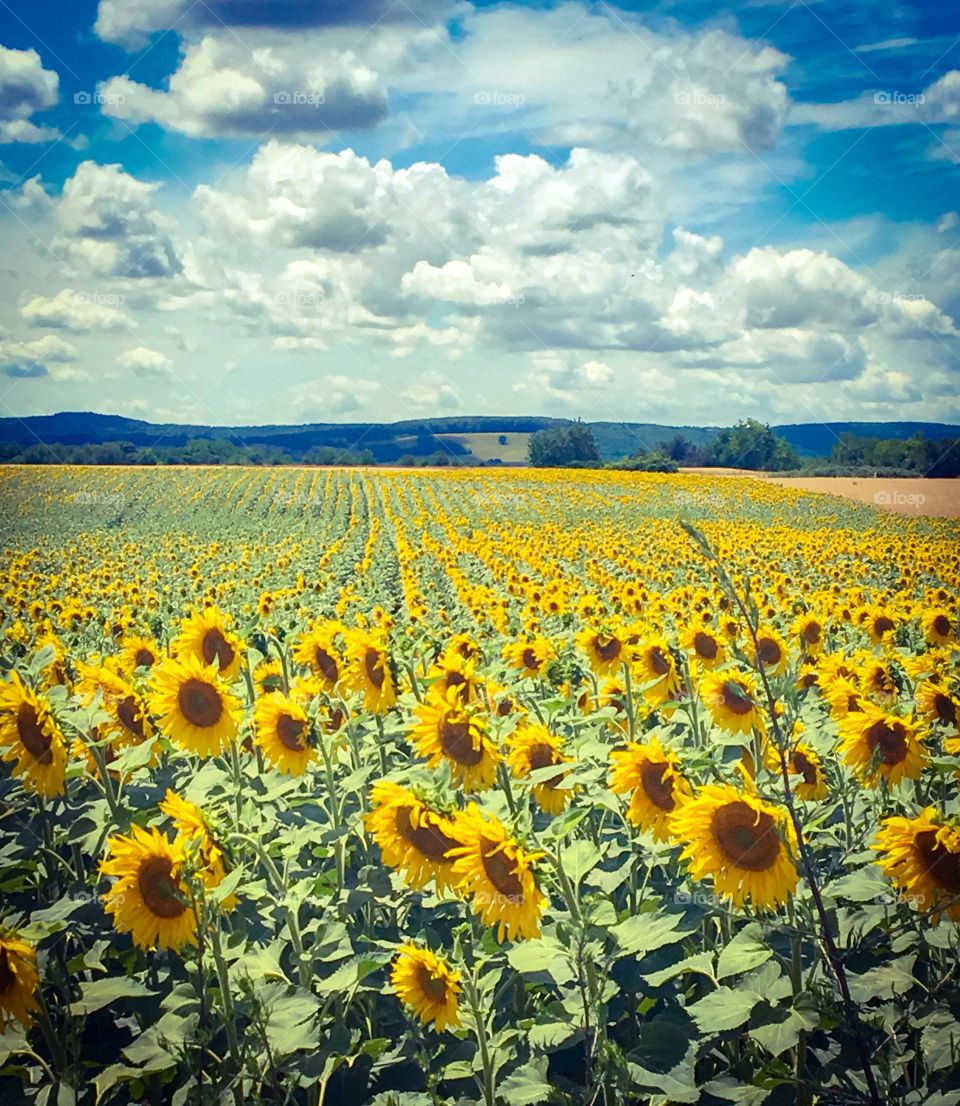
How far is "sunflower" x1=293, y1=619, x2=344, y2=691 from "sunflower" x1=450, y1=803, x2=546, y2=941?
2172 millimetres

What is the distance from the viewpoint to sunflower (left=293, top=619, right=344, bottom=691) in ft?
15.1

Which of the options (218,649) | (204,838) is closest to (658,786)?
(204,838)

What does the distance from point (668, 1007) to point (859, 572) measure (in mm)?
12542

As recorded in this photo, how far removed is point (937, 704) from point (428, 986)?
8.92 ft

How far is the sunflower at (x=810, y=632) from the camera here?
6.64 metres

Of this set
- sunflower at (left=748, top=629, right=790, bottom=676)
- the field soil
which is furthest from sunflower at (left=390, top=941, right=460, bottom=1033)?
the field soil

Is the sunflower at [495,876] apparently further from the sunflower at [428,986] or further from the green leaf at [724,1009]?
the green leaf at [724,1009]

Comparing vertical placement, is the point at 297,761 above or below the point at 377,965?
above

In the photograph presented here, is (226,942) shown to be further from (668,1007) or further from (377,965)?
(668,1007)

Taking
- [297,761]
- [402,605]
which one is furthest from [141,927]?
[402,605]

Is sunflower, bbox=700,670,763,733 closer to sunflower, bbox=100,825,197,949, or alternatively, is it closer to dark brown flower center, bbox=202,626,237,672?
sunflower, bbox=100,825,197,949

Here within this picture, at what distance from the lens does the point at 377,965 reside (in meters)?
2.90

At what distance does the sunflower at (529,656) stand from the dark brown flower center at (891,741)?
194cm

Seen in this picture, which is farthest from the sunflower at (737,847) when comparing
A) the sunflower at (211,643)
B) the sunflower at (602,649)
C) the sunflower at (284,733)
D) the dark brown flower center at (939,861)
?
the sunflower at (211,643)
